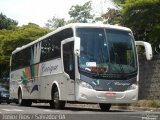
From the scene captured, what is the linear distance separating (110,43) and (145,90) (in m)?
8.00

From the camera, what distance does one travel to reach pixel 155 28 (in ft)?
83.6

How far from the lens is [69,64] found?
17656 millimetres

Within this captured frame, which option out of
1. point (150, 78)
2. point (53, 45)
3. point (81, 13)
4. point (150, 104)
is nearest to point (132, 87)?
point (53, 45)

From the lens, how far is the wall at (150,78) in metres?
23.8

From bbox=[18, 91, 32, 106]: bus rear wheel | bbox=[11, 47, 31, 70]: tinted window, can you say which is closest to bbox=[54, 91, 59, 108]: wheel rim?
bbox=[11, 47, 31, 70]: tinted window

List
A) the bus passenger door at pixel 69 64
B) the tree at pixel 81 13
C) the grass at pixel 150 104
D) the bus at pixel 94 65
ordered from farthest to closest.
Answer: the tree at pixel 81 13 < the grass at pixel 150 104 < the bus passenger door at pixel 69 64 < the bus at pixel 94 65

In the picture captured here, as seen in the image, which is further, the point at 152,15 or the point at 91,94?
the point at 152,15

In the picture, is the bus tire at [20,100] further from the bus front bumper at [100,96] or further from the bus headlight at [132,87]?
the bus headlight at [132,87]

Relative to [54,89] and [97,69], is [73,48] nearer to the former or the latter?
[97,69]

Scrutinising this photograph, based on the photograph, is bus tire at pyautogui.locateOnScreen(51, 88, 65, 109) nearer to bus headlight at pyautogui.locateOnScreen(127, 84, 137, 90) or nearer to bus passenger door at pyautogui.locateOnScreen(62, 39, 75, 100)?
bus passenger door at pyautogui.locateOnScreen(62, 39, 75, 100)

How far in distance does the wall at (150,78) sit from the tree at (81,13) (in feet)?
124

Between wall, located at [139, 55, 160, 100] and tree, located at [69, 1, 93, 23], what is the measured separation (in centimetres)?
3794

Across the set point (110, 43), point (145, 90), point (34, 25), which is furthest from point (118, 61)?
point (34, 25)

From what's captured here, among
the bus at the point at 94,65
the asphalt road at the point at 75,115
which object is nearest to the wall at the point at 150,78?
the bus at the point at 94,65
